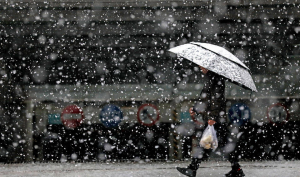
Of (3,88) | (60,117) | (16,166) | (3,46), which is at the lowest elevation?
(16,166)

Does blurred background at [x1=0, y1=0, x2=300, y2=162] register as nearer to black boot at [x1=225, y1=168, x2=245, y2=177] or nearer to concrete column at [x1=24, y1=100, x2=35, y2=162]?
concrete column at [x1=24, y1=100, x2=35, y2=162]

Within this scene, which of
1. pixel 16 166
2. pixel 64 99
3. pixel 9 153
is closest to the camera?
pixel 16 166

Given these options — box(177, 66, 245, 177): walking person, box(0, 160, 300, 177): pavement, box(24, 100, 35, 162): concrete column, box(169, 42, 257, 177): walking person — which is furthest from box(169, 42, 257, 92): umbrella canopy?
box(24, 100, 35, 162): concrete column

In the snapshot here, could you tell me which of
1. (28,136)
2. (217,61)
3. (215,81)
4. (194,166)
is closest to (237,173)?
(194,166)

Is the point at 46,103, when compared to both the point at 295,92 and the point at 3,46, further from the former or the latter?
the point at 295,92

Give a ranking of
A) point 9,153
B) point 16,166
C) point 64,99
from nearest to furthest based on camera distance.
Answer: point 16,166
point 9,153
point 64,99

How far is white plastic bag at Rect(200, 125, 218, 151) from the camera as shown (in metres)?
5.22

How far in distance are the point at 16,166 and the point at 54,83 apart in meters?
3.31

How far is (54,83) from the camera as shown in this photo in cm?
1020

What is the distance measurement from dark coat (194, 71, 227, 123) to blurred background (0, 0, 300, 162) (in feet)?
12.5

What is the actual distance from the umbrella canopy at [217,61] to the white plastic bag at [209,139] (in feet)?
2.22

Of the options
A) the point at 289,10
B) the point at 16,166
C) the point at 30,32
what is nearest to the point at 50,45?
the point at 30,32

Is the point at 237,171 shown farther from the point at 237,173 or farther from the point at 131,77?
the point at 131,77

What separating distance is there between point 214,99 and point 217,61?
594 millimetres
